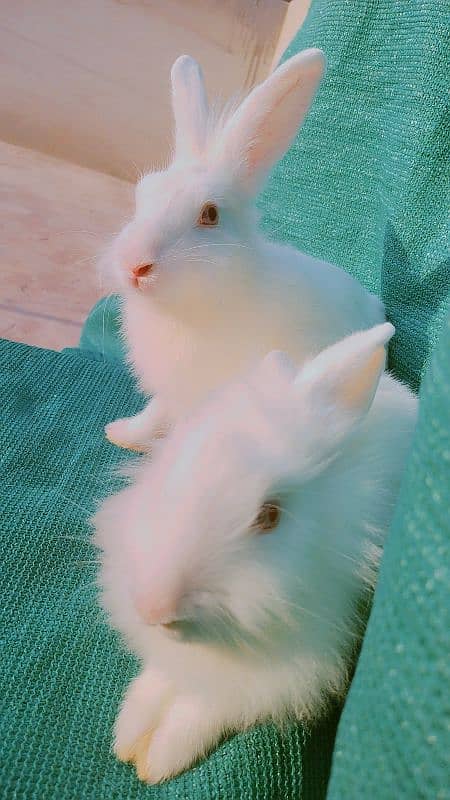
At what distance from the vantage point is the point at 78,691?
2.11 feet

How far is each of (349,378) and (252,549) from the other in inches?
6.5

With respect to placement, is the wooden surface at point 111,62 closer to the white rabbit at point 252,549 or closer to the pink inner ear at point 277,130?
the pink inner ear at point 277,130

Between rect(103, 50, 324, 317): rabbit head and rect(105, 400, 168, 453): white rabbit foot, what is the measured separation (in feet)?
0.69

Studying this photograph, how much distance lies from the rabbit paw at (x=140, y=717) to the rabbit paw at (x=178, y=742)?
1 cm

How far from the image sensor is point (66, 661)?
0.67 metres

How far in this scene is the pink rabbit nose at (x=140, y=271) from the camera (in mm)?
714

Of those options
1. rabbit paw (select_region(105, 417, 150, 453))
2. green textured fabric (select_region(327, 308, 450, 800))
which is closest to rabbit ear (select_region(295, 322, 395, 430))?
green textured fabric (select_region(327, 308, 450, 800))

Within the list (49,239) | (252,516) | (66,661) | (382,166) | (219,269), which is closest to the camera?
(252,516)

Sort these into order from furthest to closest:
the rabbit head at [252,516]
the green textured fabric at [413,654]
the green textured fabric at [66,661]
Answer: the green textured fabric at [66,661] < the rabbit head at [252,516] < the green textured fabric at [413,654]

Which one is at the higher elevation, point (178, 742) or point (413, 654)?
point (413, 654)

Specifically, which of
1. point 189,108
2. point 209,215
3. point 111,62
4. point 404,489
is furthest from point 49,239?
point 404,489

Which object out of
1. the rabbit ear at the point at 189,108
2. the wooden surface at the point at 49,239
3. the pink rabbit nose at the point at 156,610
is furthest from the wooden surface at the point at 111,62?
the pink rabbit nose at the point at 156,610

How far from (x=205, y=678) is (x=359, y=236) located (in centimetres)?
84

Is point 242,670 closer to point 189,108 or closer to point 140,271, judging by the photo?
point 140,271
